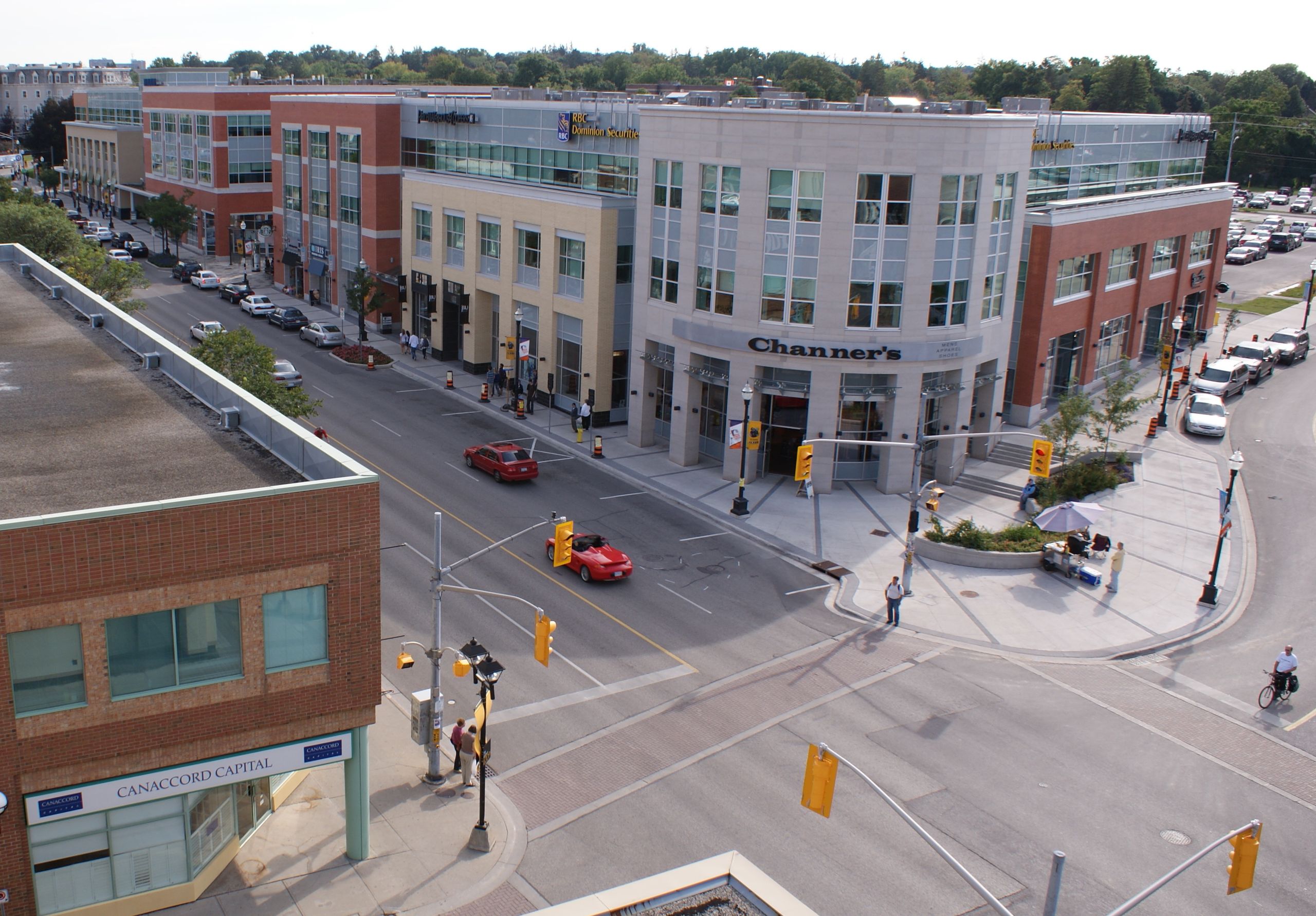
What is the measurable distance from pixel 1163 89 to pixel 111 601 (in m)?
187

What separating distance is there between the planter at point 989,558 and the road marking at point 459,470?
18.5 m

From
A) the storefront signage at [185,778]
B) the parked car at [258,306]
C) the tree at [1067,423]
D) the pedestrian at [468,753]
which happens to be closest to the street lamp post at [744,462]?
the tree at [1067,423]

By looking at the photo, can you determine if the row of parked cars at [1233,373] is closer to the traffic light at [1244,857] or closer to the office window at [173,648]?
the traffic light at [1244,857]

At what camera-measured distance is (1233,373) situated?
6506cm

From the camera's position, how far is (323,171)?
259ft

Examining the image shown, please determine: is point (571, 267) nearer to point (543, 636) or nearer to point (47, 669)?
point (543, 636)

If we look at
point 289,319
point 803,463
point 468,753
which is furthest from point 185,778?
point 289,319

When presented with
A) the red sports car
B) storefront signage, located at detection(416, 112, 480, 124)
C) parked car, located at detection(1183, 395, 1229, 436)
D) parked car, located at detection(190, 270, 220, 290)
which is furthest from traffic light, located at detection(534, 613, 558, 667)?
parked car, located at detection(190, 270, 220, 290)

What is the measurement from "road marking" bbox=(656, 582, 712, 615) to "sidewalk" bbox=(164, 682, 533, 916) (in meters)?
11.3

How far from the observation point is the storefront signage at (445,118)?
66.9 metres

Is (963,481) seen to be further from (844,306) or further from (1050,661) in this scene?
(1050,661)

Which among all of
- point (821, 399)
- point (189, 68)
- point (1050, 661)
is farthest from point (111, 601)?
point (189, 68)

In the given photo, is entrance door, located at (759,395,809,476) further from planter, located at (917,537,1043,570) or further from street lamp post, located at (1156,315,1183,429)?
street lamp post, located at (1156,315,1183,429)

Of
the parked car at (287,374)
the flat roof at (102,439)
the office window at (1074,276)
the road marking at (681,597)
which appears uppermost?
the office window at (1074,276)
